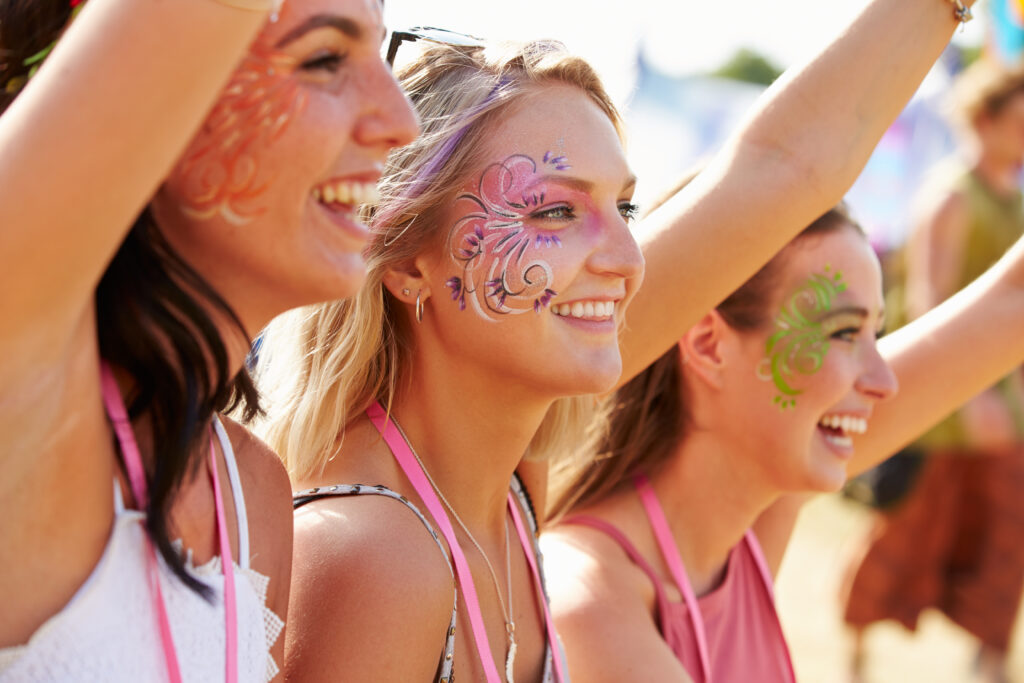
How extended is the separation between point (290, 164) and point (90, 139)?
0.33m

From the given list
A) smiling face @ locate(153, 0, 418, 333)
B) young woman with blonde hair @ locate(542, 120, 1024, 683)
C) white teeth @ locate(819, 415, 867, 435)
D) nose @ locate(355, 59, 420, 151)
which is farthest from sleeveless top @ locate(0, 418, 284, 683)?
white teeth @ locate(819, 415, 867, 435)

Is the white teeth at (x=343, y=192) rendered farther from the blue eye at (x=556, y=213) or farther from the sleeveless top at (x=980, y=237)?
the sleeveless top at (x=980, y=237)

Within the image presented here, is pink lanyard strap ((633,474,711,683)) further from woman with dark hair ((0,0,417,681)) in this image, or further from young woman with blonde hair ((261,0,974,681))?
woman with dark hair ((0,0,417,681))

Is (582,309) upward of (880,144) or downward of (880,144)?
downward

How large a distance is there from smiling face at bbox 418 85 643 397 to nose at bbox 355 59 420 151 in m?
0.58

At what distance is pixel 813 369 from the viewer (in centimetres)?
274

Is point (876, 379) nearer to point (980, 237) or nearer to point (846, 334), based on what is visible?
point (846, 334)

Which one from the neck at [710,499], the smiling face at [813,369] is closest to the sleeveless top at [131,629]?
the neck at [710,499]

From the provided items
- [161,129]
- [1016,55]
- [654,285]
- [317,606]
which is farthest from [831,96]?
[1016,55]

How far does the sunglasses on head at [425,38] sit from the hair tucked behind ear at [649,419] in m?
1.02

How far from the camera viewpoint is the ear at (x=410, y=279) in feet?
6.88

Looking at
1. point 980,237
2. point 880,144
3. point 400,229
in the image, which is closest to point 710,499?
point 400,229

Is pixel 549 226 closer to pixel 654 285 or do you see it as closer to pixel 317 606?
pixel 654 285

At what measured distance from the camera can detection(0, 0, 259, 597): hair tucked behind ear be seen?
134 cm
